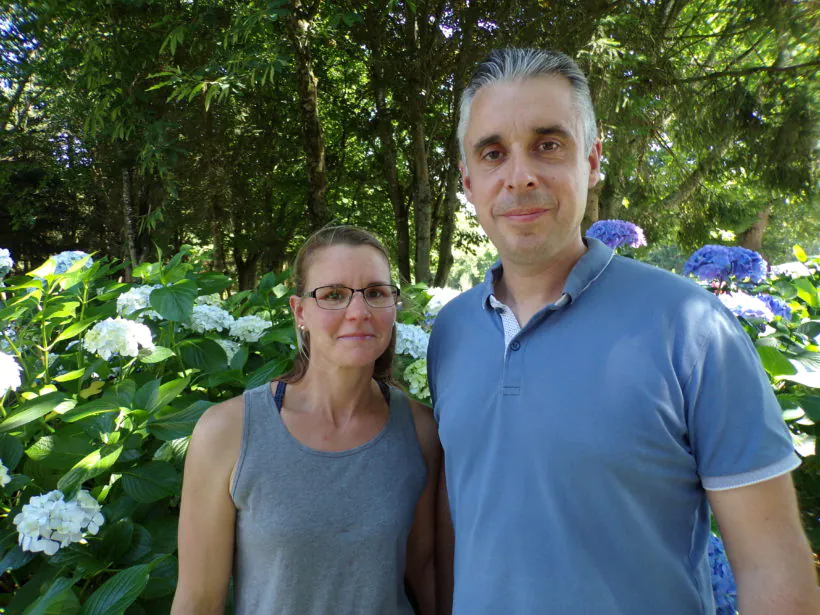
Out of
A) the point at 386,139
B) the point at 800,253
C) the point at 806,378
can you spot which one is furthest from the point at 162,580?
the point at 386,139

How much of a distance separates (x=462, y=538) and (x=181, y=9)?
252 inches

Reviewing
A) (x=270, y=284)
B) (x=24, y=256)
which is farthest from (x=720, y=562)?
(x=24, y=256)

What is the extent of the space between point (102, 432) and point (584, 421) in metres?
1.41

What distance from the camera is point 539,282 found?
4.65ft

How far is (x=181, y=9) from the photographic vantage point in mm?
6082

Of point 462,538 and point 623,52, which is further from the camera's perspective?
point 623,52

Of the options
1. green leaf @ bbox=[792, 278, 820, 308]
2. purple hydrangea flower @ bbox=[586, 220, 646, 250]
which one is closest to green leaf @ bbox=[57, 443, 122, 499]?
purple hydrangea flower @ bbox=[586, 220, 646, 250]

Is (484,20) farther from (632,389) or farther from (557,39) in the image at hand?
(632,389)

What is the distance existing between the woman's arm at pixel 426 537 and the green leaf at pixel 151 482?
708 millimetres

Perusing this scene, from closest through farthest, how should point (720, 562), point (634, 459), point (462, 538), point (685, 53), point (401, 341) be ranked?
point (634, 459) < point (462, 538) < point (720, 562) < point (401, 341) < point (685, 53)

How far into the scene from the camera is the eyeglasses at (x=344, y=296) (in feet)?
5.16

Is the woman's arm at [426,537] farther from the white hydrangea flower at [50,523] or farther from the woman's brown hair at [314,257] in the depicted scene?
the white hydrangea flower at [50,523]

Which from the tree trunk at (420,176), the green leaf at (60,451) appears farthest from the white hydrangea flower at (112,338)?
the tree trunk at (420,176)

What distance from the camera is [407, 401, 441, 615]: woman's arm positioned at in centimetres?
158
